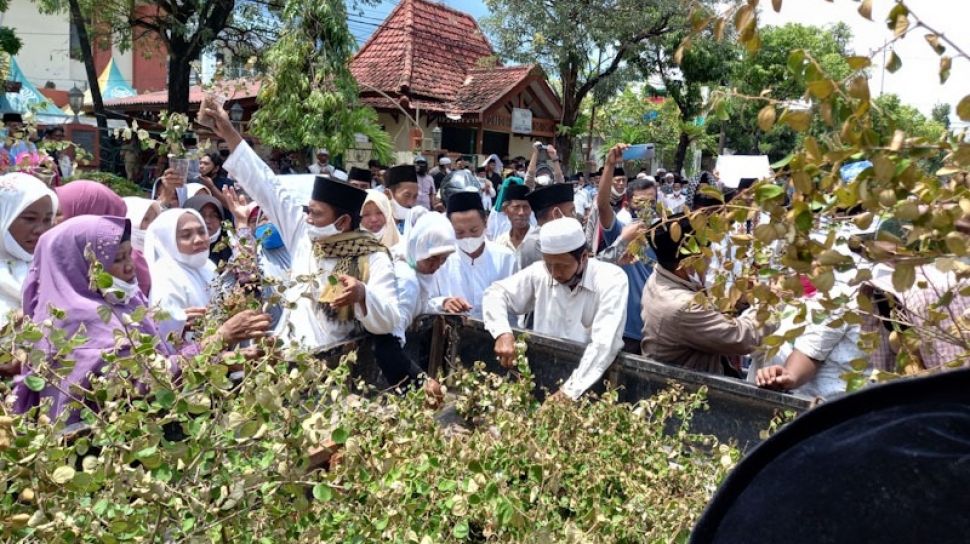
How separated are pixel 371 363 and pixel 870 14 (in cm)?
277

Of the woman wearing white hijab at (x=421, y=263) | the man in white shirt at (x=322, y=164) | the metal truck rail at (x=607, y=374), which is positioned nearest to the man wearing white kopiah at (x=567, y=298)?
the metal truck rail at (x=607, y=374)

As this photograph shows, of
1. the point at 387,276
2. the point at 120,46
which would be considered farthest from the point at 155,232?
the point at 120,46

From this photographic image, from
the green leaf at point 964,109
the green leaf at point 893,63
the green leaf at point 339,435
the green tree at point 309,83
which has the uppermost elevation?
the green tree at point 309,83

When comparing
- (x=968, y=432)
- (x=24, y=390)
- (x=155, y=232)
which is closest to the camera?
(x=968, y=432)

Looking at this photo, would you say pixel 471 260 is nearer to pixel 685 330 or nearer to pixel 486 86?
pixel 685 330

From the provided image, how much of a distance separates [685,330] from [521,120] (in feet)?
68.1

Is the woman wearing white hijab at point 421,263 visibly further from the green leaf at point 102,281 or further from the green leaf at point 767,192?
the green leaf at point 767,192

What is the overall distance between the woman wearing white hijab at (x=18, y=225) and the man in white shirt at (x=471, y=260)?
2190 millimetres

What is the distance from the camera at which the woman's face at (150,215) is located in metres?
4.79

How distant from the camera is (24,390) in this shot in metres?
2.59

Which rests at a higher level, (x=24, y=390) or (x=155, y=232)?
(x=155, y=232)

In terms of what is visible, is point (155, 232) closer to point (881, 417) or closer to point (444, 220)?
point (444, 220)

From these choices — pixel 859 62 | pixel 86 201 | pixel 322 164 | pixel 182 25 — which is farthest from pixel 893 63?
pixel 182 25

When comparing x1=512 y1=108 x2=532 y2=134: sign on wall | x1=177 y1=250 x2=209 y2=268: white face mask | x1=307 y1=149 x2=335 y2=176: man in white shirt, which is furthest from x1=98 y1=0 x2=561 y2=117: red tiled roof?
x1=177 y1=250 x2=209 y2=268: white face mask
